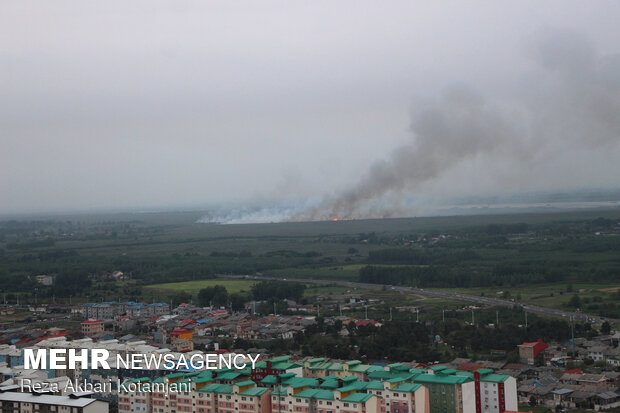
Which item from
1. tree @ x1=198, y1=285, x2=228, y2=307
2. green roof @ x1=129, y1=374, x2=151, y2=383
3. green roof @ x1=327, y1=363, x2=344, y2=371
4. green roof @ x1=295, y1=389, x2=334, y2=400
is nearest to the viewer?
green roof @ x1=295, y1=389, x2=334, y2=400

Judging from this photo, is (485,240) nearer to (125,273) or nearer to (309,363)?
(125,273)

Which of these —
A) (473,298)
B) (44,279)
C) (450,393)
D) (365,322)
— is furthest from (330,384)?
(44,279)

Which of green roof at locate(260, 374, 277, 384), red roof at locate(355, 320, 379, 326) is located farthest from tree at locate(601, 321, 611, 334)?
green roof at locate(260, 374, 277, 384)

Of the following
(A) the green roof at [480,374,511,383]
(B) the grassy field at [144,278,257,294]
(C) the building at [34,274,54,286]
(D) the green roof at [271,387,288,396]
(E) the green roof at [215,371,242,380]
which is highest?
(E) the green roof at [215,371,242,380]

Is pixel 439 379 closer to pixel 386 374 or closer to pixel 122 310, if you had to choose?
pixel 386 374

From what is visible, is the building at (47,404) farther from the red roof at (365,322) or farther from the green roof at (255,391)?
the red roof at (365,322)

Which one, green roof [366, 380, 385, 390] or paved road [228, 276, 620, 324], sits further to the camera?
paved road [228, 276, 620, 324]

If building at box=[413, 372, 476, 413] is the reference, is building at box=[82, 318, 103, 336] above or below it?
below

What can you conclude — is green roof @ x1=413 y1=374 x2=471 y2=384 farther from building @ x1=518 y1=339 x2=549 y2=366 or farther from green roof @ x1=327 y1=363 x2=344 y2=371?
building @ x1=518 y1=339 x2=549 y2=366

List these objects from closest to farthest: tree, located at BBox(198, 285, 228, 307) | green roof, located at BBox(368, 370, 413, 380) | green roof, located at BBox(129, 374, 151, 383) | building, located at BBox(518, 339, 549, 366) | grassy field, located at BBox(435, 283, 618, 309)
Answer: green roof, located at BBox(368, 370, 413, 380) → green roof, located at BBox(129, 374, 151, 383) → building, located at BBox(518, 339, 549, 366) → grassy field, located at BBox(435, 283, 618, 309) → tree, located at BBox(198, 285, 228, 307)
